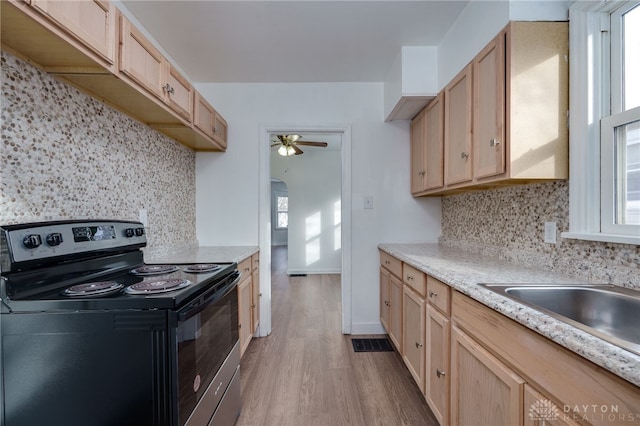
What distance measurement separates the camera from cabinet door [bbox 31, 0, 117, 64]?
35.0 inches

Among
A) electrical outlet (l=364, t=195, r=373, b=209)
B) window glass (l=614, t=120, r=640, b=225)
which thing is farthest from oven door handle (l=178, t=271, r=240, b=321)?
window glass (l=614, t=120, r=640, b=225)

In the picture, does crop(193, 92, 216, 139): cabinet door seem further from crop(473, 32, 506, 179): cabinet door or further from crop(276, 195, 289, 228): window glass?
crop(276, 195, 289, 228): window glass

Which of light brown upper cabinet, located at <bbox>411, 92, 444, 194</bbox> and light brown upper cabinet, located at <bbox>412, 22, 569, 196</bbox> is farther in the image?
light brown upper cabinet, located at <bbox>411, 92, 444, 194</bbox>

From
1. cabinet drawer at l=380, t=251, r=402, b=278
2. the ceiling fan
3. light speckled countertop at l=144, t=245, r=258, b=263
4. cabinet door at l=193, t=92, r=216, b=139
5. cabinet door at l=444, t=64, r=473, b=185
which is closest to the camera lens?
cabinet door at l=444, t=64, r=473, b=185

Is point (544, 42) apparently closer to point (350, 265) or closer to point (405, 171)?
point (405, 171)

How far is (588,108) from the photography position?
1.25 metres

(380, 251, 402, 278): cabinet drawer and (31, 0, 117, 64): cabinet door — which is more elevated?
(31, 0, 117, 64): cabinet door

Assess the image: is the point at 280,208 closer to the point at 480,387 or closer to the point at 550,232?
the point at 550,232

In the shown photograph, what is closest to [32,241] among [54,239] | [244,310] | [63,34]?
[54,239]

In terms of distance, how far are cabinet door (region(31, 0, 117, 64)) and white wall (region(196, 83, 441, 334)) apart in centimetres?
157

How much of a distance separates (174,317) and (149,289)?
183 mm

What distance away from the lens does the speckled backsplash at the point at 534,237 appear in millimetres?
1107

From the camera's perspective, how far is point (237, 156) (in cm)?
270

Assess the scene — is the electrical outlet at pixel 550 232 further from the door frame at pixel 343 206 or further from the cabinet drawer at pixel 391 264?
the door frame at pixel 343 206
